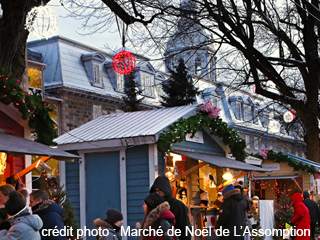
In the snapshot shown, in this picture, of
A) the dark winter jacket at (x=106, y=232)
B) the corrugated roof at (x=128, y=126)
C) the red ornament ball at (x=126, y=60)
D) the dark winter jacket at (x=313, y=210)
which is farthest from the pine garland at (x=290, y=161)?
the dark winter jacket at (x=106, y=232)

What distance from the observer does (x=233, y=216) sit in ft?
28.5

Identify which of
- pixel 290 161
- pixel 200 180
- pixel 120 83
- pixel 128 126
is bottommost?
pixel 200 180

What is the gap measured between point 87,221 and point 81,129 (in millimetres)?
2667

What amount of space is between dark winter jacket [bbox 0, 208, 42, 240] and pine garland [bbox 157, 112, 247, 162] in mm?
6140

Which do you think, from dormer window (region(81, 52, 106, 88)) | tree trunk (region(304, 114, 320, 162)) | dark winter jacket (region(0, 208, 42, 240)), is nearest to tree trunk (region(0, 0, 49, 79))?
dark winter jacket (region(0, 208, 42, 240))

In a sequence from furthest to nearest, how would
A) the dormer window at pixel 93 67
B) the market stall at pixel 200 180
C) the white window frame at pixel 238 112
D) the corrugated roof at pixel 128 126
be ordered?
the white window frame at pixel 238 112
the dormer window at pixel 93 67
the market stall at pixel 200 180
the corrugated roof at pixel 128 126

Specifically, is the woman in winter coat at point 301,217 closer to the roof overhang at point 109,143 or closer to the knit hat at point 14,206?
the roof overhang at point 109,143

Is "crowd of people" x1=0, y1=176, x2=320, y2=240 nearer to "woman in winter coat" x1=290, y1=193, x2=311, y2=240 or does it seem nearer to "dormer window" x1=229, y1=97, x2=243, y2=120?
"woman in winter coat" x1=290, y1=193, x2=311, y2=240

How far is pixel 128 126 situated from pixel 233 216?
4620mm

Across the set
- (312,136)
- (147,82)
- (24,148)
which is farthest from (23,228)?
(147,82)

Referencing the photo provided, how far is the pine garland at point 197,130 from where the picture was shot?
11.1m

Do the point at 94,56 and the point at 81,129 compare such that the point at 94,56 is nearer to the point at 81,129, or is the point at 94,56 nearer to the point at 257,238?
the point at 81,129

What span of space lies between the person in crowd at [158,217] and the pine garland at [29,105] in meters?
3.64

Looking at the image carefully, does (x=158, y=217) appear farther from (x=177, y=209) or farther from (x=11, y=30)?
(x=11, y=30)
